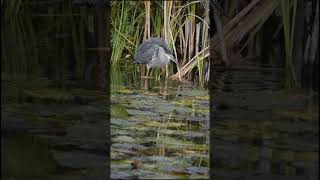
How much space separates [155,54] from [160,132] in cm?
82

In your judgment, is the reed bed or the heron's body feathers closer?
the heron's body feathers

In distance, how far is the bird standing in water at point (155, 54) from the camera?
104 inches

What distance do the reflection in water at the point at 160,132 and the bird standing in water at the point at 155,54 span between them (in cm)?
13

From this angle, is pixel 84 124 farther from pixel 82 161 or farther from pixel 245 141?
pixel 245 141

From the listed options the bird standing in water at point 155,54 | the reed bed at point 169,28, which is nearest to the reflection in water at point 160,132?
the bird standing in water at point 155,54

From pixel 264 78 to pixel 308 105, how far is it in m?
0.60

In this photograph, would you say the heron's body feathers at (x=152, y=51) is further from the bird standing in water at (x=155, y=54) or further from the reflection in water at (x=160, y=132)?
the reflection in water at (x=160, y=132)

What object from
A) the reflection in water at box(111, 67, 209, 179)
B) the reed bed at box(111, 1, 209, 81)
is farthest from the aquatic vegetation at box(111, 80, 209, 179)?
the reed bed at box(111, 1, 209, 81)

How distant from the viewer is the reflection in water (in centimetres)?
160

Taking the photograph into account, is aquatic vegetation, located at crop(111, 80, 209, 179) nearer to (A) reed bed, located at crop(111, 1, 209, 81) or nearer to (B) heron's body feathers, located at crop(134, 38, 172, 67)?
(B) heron's body feathers, located at crop(134, 38, 172, 67)

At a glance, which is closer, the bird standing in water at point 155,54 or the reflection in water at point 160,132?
the reflection in water at point 160,132

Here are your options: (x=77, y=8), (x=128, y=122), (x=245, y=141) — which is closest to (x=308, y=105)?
(x=245, y=141)

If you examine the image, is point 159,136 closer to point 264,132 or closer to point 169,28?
point 264,132

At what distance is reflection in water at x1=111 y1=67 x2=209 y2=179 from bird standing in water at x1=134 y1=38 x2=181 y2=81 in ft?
0.44
